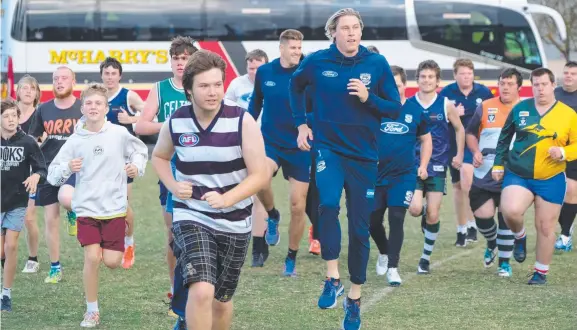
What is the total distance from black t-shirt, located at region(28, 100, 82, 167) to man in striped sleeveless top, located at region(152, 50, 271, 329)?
420 centimetres

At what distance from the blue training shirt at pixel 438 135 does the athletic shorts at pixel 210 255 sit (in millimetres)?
4814

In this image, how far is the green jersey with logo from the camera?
843 centimetres

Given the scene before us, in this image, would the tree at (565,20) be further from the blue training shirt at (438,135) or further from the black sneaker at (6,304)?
the black sneaker at (6,304)

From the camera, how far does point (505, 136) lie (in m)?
9.77

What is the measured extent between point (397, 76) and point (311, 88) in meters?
2.31

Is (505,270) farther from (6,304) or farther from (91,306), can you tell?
(6,304)

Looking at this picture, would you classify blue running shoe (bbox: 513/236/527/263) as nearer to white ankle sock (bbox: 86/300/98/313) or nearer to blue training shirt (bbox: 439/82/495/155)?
blue training shirt (bbox: 439/82/495/155)

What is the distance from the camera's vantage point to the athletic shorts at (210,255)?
19.9 feet

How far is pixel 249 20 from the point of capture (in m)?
26.0

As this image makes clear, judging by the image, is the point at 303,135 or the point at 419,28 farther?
the point at 419,28

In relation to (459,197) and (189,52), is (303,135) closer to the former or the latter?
(189,52)

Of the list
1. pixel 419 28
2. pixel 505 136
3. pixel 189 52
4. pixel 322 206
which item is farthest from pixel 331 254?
pixel 419 28

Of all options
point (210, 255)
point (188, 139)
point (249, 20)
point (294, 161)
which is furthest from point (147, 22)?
point (210, 255)

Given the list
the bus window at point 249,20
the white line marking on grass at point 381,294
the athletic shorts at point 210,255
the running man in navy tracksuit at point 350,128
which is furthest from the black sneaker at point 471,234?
the bus window at point 249,20
